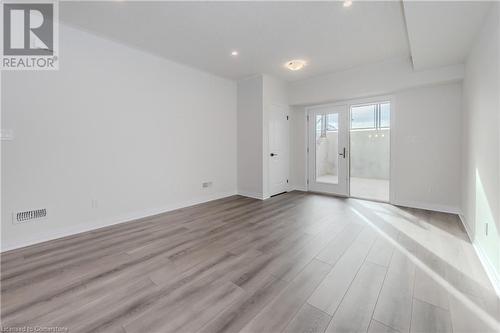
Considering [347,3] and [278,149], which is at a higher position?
[347,3]

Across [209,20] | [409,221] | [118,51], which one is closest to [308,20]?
[209,20]

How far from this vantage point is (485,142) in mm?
2164

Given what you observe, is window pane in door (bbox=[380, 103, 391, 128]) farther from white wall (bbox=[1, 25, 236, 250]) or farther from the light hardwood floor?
white wall (bbox=[1, 25, 236, 250])

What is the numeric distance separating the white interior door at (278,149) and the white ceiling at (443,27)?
2724mm

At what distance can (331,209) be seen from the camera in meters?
3.95

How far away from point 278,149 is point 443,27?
11.4 ft

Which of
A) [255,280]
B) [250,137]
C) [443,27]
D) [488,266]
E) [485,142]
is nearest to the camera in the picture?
[255,280]

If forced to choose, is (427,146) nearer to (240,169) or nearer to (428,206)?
(428,206)

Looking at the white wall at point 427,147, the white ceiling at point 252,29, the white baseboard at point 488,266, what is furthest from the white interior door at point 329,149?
the white baseboard at point 488,266

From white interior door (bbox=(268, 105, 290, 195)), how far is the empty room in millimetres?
73

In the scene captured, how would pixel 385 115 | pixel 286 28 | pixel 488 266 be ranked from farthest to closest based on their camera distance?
pixel 385 115 → pixel 286 28 → pixel 488 266

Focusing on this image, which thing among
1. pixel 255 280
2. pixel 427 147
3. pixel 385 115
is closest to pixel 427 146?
pixel 427 147

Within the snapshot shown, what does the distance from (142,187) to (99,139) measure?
3.21ft

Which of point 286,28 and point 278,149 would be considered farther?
point 278,149
